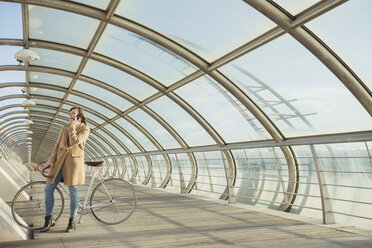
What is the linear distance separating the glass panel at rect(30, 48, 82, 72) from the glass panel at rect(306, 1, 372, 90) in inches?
324

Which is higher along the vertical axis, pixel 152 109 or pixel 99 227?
pixel 152 109

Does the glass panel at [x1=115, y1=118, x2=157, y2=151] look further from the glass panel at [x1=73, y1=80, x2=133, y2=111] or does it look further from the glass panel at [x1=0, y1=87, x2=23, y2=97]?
the glass panel at [x1=0, y1=87, x2=23, y2=97]

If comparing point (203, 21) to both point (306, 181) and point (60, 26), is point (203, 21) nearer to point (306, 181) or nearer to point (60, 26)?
point (60, 26)

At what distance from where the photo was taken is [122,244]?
434 cm

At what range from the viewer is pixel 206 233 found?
4.89 m

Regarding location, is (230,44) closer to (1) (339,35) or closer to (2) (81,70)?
(1) (339,35)

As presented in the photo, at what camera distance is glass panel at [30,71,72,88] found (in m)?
14.6

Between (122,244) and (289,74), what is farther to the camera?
(289,74)

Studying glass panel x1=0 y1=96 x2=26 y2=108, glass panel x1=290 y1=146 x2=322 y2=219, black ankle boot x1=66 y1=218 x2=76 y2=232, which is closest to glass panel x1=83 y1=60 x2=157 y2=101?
glass panel x1=290 y1=146 x2=322 y2=219

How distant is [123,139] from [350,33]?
59.2ft

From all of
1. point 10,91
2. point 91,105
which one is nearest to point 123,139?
point 91,105

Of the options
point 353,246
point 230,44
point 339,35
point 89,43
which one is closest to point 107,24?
point 89,43

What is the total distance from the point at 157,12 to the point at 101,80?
6.47 m

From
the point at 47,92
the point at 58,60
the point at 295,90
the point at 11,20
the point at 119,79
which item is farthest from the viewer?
the point at 47,92
